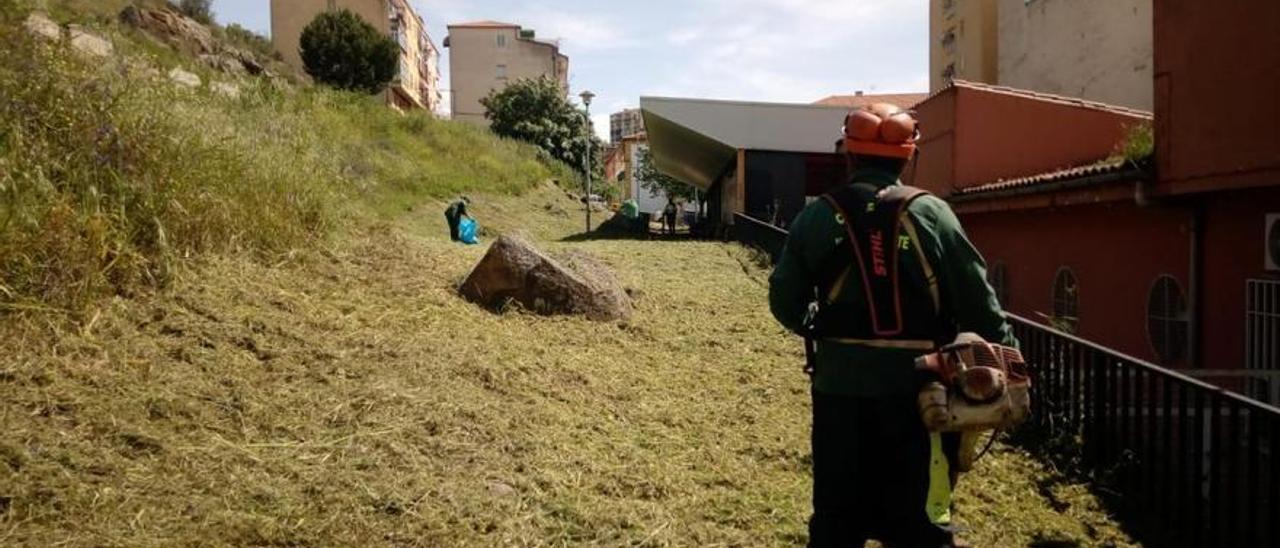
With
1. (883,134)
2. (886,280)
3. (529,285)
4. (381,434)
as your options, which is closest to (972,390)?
(886,280)

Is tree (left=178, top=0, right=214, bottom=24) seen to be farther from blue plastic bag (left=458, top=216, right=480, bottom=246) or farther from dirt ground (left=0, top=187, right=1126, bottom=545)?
dirt ground (left=0, top=187, right=1126, bottom=545)

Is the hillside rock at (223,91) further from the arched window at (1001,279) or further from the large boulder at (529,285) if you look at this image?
the arched window at (1001,279)

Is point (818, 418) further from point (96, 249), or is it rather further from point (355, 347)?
point (96, 249)

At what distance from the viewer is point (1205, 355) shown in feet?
26.9

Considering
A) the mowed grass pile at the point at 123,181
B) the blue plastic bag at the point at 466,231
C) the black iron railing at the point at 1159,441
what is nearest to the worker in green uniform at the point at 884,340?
the black iron railing at the point at 1159,441

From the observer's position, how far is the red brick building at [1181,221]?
7168mm

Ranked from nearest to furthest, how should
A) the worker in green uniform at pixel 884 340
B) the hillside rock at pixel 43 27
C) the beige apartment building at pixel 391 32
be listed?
the worker in green uniform at pixel 884 340
the hillside rock at pixel 43 27
the beige apartment building at pixel 391 32

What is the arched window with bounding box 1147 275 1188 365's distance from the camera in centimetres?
859

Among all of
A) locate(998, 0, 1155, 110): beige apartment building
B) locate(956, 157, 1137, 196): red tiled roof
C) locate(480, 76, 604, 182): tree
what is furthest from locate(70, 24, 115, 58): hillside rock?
locate(480, 76, 604, 182): tree

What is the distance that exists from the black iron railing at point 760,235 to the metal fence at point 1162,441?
612 centimetres

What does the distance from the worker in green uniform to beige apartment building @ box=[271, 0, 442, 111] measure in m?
36.6

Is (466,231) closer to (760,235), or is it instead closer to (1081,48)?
(760,235)

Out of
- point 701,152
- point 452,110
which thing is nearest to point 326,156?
point 701,152

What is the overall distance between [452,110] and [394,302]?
70189mm
